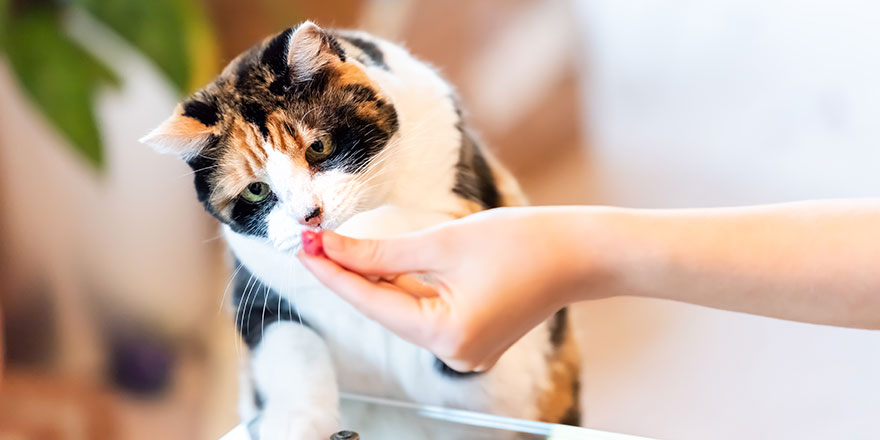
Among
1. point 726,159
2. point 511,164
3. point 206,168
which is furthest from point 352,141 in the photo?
point 726,159

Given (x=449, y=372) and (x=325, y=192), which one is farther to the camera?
(x=449, y=372)

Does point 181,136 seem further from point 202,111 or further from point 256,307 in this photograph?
point 256,307

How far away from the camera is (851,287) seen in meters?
0.60

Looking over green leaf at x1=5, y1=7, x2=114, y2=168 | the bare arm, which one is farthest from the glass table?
green leaf at x1=5, y1=7, x2=114, y2=168

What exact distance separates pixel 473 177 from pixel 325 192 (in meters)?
0.21

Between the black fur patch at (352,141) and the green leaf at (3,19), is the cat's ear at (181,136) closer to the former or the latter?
the black fur patch at (352,141)

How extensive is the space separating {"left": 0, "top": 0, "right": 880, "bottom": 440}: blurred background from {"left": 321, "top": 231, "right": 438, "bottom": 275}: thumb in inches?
21.2

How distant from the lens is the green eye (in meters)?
0.79

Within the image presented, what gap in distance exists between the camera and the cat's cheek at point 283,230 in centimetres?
74

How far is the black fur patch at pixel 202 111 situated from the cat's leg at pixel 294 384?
0.24 meters

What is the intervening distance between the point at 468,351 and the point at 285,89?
0.35m

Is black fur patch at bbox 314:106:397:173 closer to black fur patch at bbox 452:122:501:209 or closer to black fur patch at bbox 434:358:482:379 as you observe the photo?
black fur patch at bbox 452:122:501:209

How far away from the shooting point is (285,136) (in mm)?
780

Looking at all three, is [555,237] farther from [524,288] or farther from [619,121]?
[619,121]
